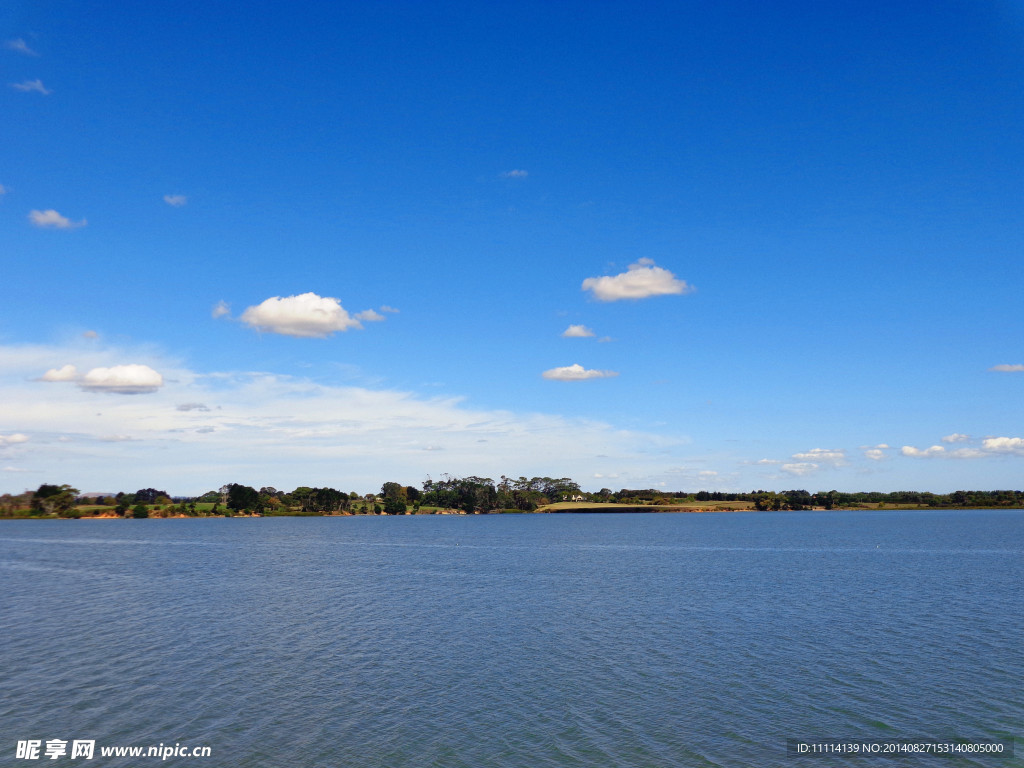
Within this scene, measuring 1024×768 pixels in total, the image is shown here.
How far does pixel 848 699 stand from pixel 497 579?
6111cm

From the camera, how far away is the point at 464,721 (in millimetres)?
34281

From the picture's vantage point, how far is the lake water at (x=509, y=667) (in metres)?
31.8

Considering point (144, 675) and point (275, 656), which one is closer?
point (144, 675)

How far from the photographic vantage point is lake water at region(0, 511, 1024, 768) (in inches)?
1250

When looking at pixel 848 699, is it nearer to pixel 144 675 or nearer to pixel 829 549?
pixel 144 675

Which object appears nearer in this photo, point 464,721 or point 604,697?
point 464,721

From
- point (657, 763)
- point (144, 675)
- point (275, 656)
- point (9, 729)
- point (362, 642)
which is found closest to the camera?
point (657, 763)

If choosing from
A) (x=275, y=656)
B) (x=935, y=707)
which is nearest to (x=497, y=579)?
(x=275, y=656)

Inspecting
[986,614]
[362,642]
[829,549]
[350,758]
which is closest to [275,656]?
[362,642]

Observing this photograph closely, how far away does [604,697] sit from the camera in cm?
3772

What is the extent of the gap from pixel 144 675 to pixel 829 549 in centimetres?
14647

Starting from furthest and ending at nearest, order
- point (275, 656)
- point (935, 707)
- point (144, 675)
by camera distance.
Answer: point (275, 656), point (144, 675), point (935, 707)

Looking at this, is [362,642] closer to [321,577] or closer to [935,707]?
[935,707]

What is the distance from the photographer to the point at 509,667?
44562mm
